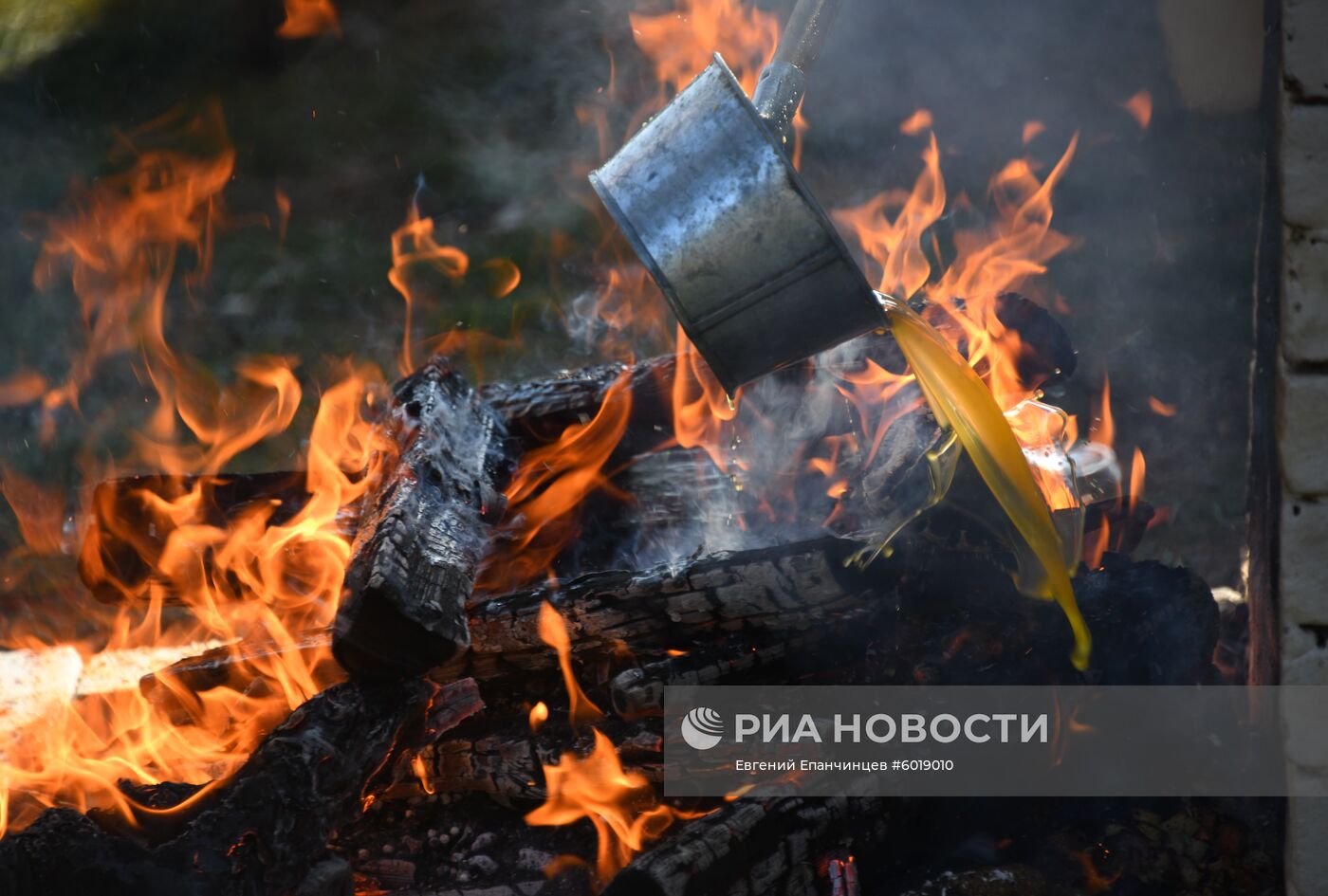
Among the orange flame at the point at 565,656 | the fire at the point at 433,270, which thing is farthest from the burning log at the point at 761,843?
the fire at the point at 433,270

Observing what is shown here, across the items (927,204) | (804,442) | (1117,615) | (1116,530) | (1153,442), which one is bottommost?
(1117,615)

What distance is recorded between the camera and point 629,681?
247 cm

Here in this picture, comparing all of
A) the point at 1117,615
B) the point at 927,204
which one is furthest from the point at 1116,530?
the point at 927,204

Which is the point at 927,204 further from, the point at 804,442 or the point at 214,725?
the point at 214,725

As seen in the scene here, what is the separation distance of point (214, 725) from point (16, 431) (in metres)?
2.86

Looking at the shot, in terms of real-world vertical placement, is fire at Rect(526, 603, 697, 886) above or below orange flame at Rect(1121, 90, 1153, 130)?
below

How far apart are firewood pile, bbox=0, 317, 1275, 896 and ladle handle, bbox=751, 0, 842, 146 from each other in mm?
1072

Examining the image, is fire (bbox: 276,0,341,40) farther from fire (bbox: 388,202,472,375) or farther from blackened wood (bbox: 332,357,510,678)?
blackened wood (bbox: 332,357,510,678)

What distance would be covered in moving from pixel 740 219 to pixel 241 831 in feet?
5.04

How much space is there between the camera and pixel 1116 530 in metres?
3.01

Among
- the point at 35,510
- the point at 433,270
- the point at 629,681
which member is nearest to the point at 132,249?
the point at 35,510

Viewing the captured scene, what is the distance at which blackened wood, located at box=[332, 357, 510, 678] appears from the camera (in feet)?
7.26

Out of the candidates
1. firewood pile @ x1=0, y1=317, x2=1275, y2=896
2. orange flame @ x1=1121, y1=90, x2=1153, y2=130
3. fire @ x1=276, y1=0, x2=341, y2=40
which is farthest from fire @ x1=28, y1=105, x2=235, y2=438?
orange flame @ x1=1121, y1=90, x2=1153, y2=130

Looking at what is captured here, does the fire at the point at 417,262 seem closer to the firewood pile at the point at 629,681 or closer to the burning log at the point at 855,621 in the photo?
the firewood pile at the point at 629,681
